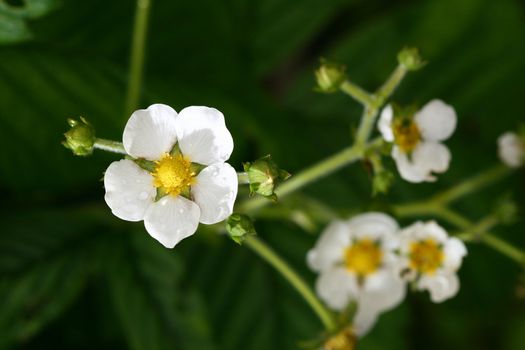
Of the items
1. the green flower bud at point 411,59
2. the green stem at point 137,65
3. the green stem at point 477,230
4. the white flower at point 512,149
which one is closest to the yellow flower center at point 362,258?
the green stem at point 477,230

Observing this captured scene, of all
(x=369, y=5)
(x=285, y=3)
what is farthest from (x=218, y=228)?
(x=369, y=5)

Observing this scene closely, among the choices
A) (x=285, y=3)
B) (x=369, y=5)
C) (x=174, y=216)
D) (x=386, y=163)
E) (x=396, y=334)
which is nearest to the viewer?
(x=174, y=216)

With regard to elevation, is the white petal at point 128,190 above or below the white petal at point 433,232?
below

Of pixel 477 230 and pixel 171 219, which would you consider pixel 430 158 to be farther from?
pixel 171 219

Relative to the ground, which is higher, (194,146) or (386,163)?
(386,163)

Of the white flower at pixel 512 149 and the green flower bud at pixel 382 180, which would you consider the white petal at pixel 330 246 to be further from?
the white flower at pixel 512 149

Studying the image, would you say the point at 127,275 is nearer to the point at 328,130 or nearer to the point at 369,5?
the point at 328,130
